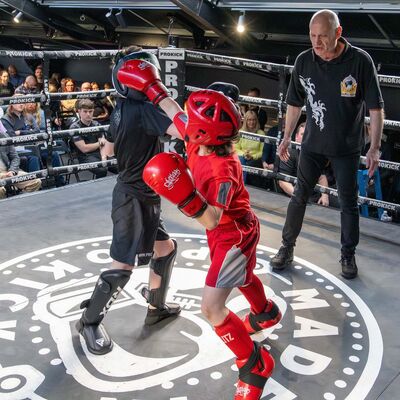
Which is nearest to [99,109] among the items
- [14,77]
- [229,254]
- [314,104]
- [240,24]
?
[240,24]

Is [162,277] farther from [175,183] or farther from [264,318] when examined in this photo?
[175,183]

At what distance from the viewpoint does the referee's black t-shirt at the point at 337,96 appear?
2.59m

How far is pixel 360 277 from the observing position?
289 cm

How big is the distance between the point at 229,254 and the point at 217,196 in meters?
0.26

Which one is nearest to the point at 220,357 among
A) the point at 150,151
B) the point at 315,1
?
the point at 150,151

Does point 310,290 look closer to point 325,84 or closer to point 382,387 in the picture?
point 382,387

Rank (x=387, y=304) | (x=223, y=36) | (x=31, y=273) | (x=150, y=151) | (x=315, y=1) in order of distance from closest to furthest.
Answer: (x=150, y=151) → (x=387, y=304) → (x=31, y=273) → (x=315, y=1) → (x=223, y=36)

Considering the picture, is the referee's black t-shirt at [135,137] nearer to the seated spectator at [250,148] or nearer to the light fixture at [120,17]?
the seated spectator at [250,148]

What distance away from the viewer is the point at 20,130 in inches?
194

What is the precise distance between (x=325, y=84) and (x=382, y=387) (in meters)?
1.49

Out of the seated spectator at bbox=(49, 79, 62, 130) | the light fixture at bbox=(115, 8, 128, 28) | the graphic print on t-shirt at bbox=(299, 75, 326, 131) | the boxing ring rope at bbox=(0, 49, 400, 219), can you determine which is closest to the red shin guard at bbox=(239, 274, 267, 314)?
the graphic print on t-shirt at bbox=(299, 75, 326, 131)

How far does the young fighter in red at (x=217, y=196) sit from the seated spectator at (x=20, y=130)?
2.94m

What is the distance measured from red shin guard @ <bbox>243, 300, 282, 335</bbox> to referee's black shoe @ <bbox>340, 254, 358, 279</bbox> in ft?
2.26

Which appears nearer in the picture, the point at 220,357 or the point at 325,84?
the point at 220,357
